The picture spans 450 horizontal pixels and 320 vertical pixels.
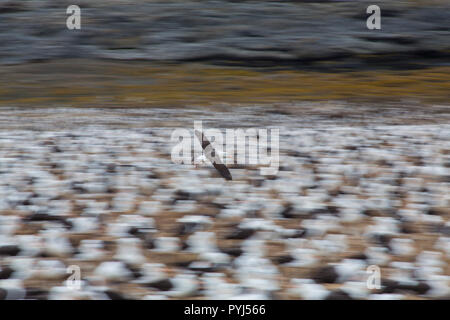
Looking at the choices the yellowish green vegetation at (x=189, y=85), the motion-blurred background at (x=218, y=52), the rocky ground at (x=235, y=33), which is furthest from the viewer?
the rocky ground at (x=235, y=33)

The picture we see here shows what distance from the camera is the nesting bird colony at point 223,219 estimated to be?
4.97 feet

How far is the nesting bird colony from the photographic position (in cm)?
151

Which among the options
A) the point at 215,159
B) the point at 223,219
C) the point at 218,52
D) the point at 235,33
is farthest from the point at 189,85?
the point at 223,219

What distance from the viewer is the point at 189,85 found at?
4602 mm

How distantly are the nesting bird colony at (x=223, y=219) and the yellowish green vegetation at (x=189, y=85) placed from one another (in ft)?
3.62

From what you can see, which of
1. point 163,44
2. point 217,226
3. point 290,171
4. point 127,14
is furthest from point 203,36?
point 217,226

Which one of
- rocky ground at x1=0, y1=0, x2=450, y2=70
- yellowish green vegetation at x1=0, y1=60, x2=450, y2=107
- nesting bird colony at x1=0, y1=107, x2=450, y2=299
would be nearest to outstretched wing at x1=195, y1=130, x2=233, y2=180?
nesting bird colony at x1=0, y1=107, x2=450, y2=299

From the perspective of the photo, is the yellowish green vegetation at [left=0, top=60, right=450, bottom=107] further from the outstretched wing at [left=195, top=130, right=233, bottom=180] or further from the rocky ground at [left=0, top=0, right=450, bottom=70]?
the outstretched wing at [left=195, top=130, right=233, bottom=180]

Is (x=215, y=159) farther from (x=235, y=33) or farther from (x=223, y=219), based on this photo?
(x=235, y=33)

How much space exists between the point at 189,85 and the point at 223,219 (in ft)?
9.21

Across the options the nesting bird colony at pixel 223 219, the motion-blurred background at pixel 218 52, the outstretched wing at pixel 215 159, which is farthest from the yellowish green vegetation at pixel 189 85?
the outstretched wing at pixel 215 159

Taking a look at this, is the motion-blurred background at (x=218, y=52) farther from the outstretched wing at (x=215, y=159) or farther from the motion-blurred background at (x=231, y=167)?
the outstretched wing at (x=215, y=159)

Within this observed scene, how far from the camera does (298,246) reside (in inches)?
69.2

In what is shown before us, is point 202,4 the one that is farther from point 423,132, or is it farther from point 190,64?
point 423,132
